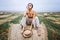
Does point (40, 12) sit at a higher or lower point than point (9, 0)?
lower

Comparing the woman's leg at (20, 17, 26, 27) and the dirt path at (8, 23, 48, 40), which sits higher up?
the woman's leg at (20, 17, 26, 27)

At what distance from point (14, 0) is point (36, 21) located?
921 millimetres

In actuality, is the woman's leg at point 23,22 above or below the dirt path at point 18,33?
above

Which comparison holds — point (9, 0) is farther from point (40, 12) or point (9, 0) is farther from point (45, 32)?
point (45, 32)

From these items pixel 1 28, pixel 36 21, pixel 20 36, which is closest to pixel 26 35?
pixel 20 36

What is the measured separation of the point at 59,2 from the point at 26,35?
1376 millimetres

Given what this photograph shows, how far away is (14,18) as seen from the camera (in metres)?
4.62

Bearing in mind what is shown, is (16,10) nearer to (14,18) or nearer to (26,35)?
(14,18)

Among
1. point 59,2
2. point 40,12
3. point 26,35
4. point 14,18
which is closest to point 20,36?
point 26,35

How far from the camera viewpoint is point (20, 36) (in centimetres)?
438

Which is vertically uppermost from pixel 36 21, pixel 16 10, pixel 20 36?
pixel 16 10

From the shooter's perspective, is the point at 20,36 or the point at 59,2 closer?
the point at 20,36

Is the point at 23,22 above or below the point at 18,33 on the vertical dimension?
above

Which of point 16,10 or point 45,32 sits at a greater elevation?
point 16,10
